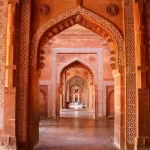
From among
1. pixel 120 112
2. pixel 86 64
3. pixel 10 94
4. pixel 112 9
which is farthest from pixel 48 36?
pixel 86 64

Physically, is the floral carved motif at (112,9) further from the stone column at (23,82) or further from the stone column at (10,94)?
the stone column at (10,94)

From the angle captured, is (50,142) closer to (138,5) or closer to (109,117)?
(138,5)

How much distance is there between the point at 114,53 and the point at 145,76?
1.07 metres

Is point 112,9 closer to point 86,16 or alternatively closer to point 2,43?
point 86,16

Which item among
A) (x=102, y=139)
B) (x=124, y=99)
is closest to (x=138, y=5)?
(x=124, y=99)

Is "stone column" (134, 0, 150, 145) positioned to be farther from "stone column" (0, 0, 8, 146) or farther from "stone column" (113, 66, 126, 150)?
"stone column" (0, 0, 8, 146)

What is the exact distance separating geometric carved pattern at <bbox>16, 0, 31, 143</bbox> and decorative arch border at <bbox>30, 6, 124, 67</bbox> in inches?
7.6

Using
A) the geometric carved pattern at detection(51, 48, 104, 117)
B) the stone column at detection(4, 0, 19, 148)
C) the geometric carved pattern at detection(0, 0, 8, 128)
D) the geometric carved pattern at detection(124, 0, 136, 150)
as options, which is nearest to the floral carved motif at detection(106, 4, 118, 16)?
the geometric carved pattern at detection(124, 0, 136, 150)

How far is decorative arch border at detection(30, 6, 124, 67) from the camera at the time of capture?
19.5 feet

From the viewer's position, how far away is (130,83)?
5.76 meters

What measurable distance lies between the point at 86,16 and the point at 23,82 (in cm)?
212

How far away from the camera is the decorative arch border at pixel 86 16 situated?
5943 millimetres

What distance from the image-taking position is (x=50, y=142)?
21.9 ft

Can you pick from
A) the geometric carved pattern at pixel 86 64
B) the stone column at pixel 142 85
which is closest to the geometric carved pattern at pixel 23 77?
the stone column at pixel 142 85
